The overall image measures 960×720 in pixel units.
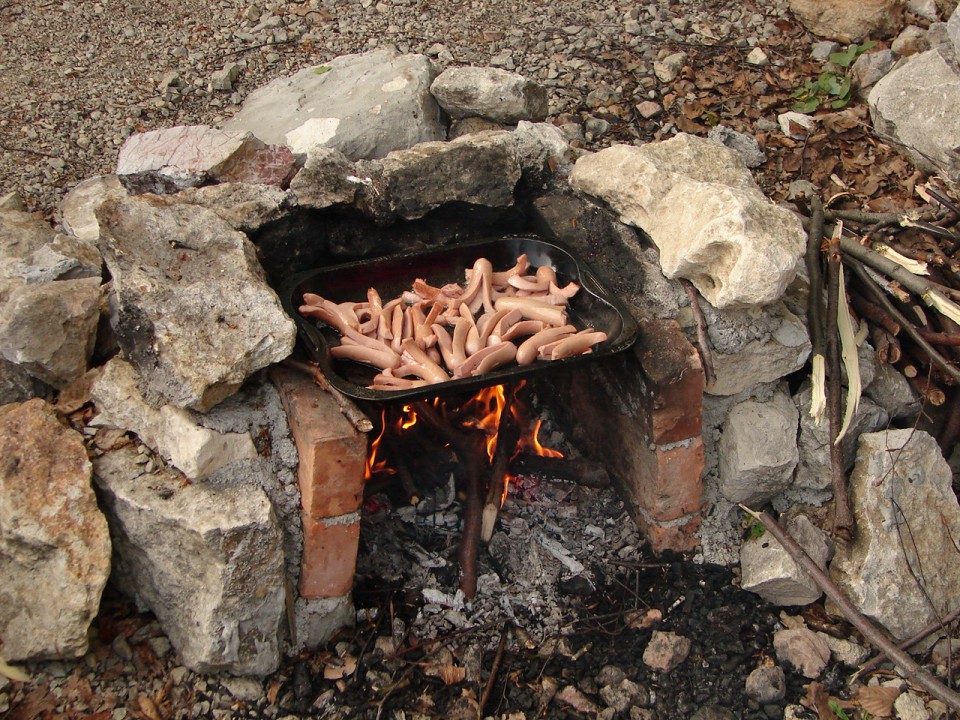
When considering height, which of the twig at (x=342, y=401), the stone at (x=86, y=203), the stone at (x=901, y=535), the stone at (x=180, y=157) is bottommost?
the stone at (x=901, y=535)

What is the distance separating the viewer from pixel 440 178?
423cm

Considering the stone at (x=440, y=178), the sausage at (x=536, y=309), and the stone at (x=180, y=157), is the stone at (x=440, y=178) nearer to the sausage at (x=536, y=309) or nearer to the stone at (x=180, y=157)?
the sausage at (x=536, y=309)

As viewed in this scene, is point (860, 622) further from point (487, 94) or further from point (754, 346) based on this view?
point (487, 94)

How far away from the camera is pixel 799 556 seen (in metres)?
3.85

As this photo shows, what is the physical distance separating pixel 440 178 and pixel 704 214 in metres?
1.24

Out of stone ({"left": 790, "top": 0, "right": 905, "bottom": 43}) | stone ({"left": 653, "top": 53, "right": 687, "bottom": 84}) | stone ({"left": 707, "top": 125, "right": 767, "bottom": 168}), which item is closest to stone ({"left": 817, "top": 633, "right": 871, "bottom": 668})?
stone ({"left": 707, "top": 125, "right": 767, "bottom": 168})

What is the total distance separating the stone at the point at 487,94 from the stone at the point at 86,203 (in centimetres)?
182

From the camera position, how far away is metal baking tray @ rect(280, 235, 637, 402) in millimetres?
3334

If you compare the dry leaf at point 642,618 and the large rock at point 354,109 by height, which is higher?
the large rock at point 354,109

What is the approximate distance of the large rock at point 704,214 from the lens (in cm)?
363

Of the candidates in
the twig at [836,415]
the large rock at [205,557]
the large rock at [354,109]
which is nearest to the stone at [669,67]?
the large rock at [354,109]

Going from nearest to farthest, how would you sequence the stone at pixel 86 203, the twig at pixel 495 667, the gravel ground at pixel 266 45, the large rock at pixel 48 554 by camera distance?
the large rock at pixel 48 554 < the twig at pixel 495 667 < the stone at pixel 86 203 < the gravel ground at pixel 266 45

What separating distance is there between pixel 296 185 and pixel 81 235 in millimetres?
1248

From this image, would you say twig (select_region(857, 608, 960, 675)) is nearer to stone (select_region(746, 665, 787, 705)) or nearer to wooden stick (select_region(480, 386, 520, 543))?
stone (select_region(746, 665, 787, 705))
